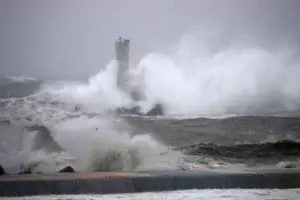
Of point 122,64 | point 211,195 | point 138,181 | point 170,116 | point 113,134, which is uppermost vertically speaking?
point 122,64

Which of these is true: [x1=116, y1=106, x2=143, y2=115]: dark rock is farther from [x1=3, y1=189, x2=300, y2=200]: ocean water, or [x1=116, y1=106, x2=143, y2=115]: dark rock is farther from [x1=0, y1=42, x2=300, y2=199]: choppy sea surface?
[x1=3, y1=189, x2=300, y2=200]: ocean water

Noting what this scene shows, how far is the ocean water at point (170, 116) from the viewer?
2.75 m

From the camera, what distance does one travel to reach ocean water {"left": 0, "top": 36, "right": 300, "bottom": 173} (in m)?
2.75

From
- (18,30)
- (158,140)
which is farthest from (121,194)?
(18,30)

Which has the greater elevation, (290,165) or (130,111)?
(130,111)

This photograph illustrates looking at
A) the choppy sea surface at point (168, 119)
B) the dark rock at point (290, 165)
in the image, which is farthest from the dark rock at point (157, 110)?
the dark rock at point (290, 165)

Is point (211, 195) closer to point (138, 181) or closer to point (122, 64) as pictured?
point (138, 181)

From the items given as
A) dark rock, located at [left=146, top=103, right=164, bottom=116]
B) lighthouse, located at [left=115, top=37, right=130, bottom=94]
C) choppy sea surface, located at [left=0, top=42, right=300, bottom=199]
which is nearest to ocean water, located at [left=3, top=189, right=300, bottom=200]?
choppy sea surface, located at [left=0, top=42, right=300, bottom=199]

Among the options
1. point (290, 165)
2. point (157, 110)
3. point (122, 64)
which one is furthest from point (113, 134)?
point (290, 165)

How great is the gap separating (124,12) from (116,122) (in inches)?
32.8

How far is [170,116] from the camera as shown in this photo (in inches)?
113

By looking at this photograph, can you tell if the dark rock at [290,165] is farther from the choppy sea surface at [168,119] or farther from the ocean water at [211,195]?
the ocean water at [211,195]

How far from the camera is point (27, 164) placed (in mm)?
2695

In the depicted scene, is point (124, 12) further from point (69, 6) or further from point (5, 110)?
point (5, 110)
